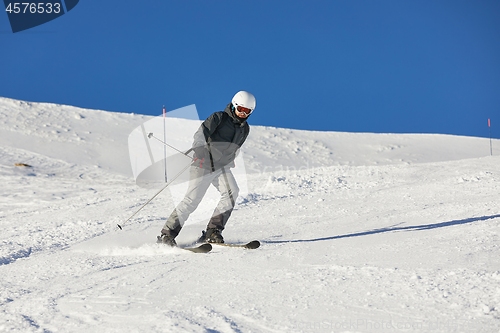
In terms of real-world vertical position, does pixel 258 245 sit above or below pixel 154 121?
below

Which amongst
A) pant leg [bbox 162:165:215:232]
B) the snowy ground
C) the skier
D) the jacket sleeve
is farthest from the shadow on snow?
the jacket sleeve

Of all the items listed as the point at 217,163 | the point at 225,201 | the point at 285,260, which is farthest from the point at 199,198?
the point at 285,260

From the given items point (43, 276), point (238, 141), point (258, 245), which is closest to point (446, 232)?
point (258, 245)

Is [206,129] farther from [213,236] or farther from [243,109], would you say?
[213,236]

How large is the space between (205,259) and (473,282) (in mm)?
2354

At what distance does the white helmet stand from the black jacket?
107mm

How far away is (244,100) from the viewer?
5723mm

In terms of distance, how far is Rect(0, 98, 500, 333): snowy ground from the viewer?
3.15m

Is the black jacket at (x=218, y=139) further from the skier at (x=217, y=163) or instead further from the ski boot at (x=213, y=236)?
the ski boot at (x=213, y=236)

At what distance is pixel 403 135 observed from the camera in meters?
31.3

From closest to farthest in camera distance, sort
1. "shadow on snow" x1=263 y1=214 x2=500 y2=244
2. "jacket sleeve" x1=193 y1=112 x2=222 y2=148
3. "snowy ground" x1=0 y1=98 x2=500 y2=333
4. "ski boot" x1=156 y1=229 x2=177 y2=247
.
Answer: "snowy ground" x1=0 y1=98 x2=500 y2=333, "jacket sleeve" x1=193 y1=112 x2=222 y2=148, "ski boot" x1=156 y1=229 x2=177 y2=247, "shadow on snow" x1=263 y1=214 x2=500 y2=244

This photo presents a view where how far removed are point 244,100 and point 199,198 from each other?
1.16 meters

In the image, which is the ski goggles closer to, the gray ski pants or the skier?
the skier

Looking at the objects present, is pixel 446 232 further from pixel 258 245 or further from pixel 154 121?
pixel 154 121
